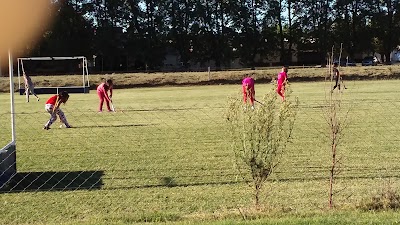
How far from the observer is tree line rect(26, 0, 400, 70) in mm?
65688

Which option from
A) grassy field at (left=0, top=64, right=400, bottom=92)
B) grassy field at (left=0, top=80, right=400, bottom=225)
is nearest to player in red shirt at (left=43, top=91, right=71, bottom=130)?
grassy field at (left=0, top=80, right=400, bottom=225)

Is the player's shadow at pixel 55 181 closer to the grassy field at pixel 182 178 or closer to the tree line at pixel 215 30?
the grassy field at pixel 182 178

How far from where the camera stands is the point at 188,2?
234 feet

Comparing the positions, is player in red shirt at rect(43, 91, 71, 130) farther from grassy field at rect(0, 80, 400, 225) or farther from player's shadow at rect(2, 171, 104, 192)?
player's shadow at rect(2, 171, 104, 192)

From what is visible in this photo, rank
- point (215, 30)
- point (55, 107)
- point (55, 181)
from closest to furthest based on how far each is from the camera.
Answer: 1. point (55, 181)
2. point (55, 107)
3. point (215, 30)

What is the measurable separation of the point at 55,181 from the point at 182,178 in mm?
1968

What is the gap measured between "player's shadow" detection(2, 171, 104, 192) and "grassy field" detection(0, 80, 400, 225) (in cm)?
2

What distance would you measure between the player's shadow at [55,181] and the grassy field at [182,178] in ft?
0.05

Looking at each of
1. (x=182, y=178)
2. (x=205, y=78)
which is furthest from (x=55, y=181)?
(x=205, y=78)

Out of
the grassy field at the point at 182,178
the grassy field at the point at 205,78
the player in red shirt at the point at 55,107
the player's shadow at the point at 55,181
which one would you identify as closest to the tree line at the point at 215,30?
the grassy field at the point at 205,78

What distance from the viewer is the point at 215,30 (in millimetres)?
71938

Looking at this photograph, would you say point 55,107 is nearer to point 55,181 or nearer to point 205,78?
point 55,181

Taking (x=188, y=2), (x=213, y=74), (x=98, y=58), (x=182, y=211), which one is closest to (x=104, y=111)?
(x=182, y=211)

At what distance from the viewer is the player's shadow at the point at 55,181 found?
7.82 m
